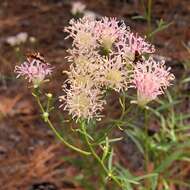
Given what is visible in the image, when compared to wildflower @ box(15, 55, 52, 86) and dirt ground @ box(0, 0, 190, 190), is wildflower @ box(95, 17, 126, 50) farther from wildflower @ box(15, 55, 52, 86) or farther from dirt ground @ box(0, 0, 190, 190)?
dirt ground @ box(0, 0, 190, 190)

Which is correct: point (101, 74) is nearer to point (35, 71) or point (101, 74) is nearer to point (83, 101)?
point (83, 101)

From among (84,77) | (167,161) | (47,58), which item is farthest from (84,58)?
(47,58)

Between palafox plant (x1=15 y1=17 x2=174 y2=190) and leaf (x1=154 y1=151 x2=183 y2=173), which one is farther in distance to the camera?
leaf (x1=154 y1=151 x2=183 y2=173)

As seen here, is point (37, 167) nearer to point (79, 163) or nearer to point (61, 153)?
point (61, 153)

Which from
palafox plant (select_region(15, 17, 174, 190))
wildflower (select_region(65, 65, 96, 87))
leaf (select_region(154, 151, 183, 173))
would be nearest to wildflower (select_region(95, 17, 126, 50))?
palafox plant (select_region(15, 17, 174, 190))

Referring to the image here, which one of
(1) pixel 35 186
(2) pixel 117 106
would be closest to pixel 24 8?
(2) pixel 117 106

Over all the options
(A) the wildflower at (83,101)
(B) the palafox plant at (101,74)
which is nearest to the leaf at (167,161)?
(B) the palafox plant at (101,74)

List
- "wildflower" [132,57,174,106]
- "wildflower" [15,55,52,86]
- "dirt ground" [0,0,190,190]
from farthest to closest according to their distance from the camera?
"dirt ground" [0,0,190,190], "wildflower" [15,55,52,86], "wildflower" [132,57,174,106]

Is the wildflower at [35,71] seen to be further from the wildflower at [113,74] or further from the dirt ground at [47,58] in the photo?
the dirt ground at [47,58]
